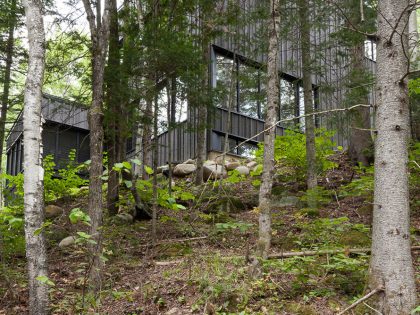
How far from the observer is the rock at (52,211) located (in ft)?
37.1

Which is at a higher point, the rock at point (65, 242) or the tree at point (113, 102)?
the tree at point (113, 102)

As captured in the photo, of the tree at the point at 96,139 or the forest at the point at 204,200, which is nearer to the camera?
the forest at the point at 204,200

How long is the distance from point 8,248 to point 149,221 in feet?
10.7

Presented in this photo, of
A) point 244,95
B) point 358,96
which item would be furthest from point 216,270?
point 244,95

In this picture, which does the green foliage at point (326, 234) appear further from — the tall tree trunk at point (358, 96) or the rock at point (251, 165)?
the rock at point (251, 165)

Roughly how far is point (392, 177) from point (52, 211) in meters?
9.30

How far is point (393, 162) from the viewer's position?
4234mm

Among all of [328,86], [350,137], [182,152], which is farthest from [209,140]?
[328,86]

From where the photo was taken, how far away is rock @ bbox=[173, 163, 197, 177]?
632 inches

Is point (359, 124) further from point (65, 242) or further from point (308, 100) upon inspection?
point (65, 242)

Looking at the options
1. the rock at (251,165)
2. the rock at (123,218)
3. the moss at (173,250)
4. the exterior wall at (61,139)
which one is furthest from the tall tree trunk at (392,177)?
the exterior wall at (61,139)

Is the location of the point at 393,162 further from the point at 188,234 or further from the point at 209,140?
the point at 209,140

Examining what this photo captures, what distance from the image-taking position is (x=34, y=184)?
18.8 ft

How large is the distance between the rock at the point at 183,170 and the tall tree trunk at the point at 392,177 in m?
11.9
